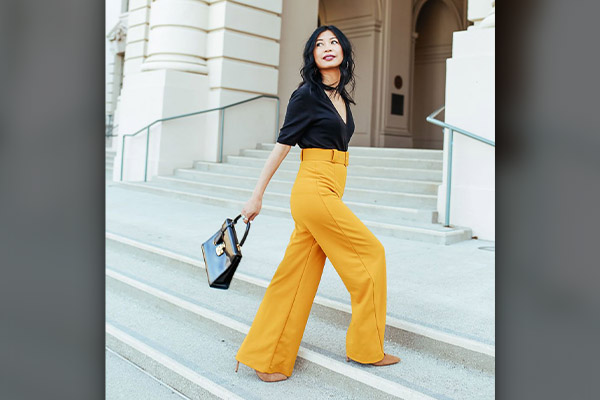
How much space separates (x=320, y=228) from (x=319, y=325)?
110cm

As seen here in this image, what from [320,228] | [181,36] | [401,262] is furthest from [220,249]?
[181,36]

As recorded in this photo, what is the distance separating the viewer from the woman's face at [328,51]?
7.86ft

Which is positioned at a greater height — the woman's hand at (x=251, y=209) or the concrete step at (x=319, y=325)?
the woman's hand at (x=251, y=209)

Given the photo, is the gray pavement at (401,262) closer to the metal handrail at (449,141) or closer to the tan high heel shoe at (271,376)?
the metal handrail at (449,141)

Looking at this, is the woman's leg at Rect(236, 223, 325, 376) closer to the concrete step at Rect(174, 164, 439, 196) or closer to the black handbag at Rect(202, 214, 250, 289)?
the black handbag at Rect(202, 214, 250, 289)

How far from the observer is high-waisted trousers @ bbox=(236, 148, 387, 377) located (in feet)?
7.69

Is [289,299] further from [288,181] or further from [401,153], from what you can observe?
[401,153]

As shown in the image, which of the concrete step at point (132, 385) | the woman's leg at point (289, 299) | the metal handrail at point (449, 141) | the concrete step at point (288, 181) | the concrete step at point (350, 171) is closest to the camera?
the woman's leg at point (289, 299)

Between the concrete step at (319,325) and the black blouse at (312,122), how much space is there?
1.12m

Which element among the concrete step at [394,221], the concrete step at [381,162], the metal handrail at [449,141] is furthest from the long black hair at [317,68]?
the concrete step at [381,162]

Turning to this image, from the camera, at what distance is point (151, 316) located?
374 cm

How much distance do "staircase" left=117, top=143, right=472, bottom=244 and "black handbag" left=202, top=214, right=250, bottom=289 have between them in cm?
330
